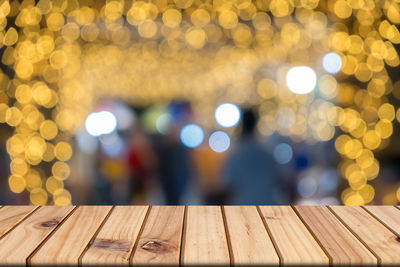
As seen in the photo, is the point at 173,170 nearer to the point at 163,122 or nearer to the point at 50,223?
the point at 163,122

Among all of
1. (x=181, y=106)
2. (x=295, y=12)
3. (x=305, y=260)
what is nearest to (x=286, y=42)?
(x=295, y=12)

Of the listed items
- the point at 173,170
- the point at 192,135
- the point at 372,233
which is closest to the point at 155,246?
the point at 372,233

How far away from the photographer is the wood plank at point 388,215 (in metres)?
0.69

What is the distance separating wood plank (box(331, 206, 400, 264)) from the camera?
1.87ft

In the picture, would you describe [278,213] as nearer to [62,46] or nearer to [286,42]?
[286,42]

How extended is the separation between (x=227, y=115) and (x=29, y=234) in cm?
209

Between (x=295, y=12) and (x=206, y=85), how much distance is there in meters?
0.74

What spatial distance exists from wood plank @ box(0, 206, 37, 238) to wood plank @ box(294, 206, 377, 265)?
0.47m

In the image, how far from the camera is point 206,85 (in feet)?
9.10

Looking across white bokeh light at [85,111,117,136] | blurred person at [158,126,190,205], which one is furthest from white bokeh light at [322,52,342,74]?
white bokeh light at [85,111,117,136]

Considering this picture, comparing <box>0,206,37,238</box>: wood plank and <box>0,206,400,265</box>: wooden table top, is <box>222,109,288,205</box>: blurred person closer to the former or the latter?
<box>0,206,400,265</box>: wooden table top

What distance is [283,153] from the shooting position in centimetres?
245

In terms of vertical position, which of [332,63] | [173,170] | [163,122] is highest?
[332,63]

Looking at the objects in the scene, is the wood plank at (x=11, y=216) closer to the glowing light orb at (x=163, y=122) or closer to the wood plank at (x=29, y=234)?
the wood plank at (x=29, y=234)
